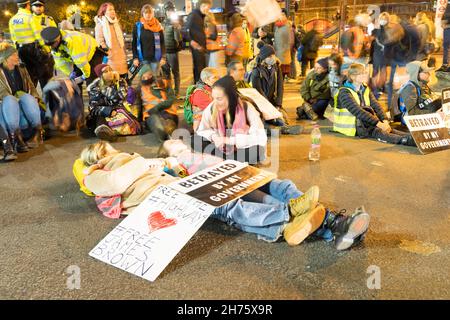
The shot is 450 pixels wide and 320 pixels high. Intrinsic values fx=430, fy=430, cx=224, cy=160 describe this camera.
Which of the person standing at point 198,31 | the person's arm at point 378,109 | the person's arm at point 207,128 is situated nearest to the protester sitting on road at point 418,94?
the person's arm at point 378,109

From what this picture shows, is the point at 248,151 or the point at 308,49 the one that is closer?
the point at 248,151

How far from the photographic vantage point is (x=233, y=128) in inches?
179

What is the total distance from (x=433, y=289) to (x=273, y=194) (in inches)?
52.0

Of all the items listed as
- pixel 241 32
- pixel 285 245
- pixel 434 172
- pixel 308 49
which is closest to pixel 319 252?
pixel 285 245

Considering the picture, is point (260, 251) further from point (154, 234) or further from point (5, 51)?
point (5, 51)

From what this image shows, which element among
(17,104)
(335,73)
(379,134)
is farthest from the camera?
(335,73)

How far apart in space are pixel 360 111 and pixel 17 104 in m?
4.59

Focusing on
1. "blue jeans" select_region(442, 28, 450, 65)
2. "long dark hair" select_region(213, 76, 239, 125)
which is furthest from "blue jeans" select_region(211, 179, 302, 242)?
"blue jeans" select_region(442, 28, 450, 65)

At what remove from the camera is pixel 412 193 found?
4.08 meters

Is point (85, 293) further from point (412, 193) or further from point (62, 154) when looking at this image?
point (62, 154)

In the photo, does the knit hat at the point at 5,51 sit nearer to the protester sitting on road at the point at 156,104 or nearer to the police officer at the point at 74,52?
the police officer at the point at 74,52

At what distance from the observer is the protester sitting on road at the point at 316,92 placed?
7141 mm

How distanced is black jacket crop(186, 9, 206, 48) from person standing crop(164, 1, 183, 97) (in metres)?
0.90

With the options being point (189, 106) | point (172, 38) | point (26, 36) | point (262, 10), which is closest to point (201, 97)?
point (189, 106)
